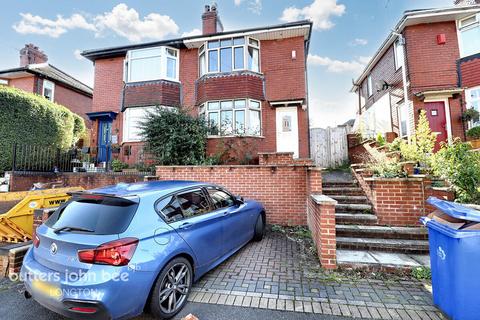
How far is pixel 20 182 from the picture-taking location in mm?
7449

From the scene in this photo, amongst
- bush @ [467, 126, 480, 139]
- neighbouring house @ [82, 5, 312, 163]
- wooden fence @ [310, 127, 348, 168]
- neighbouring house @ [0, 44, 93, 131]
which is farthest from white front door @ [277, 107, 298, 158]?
neighbouring house @ [0, 44, 93, 131]

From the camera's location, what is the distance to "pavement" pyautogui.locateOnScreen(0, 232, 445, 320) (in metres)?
2.58

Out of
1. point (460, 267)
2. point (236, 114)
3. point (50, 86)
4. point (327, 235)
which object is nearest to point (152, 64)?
point (236, 114)

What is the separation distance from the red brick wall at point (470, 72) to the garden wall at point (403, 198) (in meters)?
9.51

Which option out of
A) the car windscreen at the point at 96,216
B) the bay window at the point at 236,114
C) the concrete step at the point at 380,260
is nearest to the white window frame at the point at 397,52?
the bay window at the point at 236,114

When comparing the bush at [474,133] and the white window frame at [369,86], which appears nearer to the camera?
the bush at [474,133]

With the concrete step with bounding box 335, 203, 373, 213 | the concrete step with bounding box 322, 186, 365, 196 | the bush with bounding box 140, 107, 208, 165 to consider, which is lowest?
the concrete step with bounding box 335, 203, 373, 213

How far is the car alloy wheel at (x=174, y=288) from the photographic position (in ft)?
8.29

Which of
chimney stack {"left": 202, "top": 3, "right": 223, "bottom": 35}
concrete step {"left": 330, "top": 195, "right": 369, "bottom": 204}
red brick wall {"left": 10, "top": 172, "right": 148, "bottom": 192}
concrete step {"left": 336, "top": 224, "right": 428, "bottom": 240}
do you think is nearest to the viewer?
concrete step {"left": 336, "top": 224, "right": 428, "bottom": 240}

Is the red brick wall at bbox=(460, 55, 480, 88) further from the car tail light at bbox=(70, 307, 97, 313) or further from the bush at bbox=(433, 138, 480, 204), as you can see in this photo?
the car tail light at bbox=(70, 307, 97, 313)

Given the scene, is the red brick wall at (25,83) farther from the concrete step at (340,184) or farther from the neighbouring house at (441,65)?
the neighbouring house at (441,65)

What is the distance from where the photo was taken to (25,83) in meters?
15.4

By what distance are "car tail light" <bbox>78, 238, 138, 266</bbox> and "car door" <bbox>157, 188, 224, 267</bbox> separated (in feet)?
2.10

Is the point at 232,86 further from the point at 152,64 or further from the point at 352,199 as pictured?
the point at 352,199
